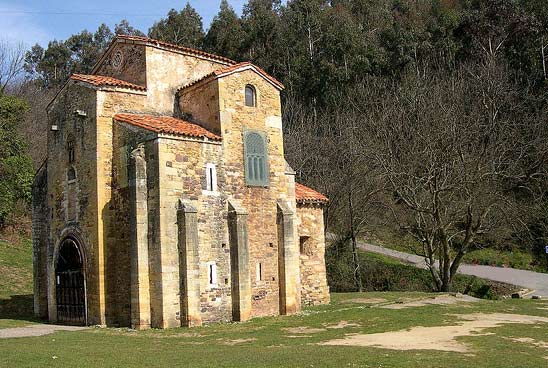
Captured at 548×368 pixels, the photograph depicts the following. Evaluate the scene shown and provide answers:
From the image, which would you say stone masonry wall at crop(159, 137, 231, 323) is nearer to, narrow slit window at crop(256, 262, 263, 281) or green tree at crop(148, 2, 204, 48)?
narrow slit window at crop(256, 262, 263, 281)

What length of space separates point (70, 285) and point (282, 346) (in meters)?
11.1

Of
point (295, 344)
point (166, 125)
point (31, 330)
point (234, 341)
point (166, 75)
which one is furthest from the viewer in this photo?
point (166, 75)

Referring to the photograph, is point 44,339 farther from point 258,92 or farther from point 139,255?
point 258,92

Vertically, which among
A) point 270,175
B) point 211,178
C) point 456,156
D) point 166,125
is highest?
point 166,125

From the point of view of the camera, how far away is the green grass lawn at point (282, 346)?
469 inches

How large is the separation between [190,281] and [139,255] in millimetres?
1904

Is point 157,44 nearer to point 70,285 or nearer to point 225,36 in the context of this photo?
point 70,285

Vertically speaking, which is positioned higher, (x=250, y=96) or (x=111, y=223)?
(x=250, y=96)

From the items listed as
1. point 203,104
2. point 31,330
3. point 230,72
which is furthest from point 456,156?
point 31,330

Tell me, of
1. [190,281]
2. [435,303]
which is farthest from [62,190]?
[435,303]

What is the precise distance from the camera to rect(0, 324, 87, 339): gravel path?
1794cm

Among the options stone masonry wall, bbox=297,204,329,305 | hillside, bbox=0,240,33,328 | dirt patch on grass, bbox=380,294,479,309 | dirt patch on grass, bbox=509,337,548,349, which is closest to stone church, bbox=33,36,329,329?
hillside, bbox=0,240,33,328

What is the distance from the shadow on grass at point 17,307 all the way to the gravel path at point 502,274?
24543mm

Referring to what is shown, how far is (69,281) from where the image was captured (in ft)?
73.7
